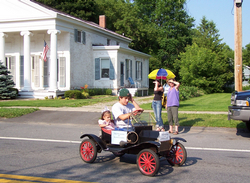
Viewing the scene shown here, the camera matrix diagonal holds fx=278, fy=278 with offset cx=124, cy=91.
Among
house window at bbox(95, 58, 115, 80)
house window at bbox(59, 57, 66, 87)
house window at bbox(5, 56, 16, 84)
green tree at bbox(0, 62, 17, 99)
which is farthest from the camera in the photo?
house window at bbox(95, 58, 115, 80)

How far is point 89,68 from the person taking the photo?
82.5ft

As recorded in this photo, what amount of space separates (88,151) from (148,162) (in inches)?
61.9

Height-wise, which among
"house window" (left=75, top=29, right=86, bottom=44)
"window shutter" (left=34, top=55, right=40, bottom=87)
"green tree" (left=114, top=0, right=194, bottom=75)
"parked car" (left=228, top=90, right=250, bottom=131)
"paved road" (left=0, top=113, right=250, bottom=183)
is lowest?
"paved road" (left=0, top=113, right=250, bottom=183)

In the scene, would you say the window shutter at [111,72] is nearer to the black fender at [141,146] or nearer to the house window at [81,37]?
the house window at [81,37]

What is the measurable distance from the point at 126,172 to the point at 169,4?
41731mm

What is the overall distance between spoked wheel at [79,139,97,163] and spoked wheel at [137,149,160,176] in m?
1.19

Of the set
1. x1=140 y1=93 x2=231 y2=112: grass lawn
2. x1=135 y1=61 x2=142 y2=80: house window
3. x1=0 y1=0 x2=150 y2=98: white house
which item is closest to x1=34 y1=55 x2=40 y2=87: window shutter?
x1=0 y1=0 x2=150 y2=98: white house

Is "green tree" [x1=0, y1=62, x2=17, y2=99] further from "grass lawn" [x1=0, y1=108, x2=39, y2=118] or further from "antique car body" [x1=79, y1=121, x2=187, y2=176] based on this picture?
"antique car body" [x1=79, y1=121, x2=187, y2=176]

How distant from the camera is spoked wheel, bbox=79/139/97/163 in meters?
6.05

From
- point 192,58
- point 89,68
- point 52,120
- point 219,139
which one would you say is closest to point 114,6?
point 192,58

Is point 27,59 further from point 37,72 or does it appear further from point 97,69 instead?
point 97,69

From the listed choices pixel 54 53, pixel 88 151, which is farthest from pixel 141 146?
pixel 54 53

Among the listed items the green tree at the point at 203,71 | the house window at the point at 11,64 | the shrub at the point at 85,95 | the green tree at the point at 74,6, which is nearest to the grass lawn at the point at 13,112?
the shrub at the point at 85,95

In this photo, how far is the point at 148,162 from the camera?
520 cm
